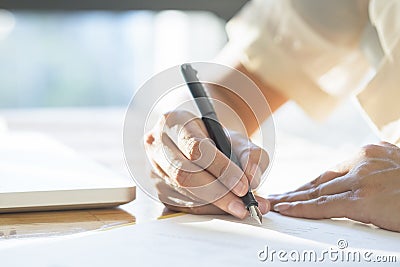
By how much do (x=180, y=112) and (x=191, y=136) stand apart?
0.06 metres

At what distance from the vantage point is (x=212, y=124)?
681mm

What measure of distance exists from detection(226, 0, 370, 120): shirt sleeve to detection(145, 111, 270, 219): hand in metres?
0.33

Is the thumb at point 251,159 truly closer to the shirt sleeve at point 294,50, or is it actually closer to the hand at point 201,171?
the hand at point 201,171

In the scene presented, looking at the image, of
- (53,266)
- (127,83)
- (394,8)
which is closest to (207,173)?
(53,266)

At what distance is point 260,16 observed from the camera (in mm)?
1037

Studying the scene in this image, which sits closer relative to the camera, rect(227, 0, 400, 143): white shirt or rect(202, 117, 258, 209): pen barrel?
rect(202, 117, 258, 209): pen barrel

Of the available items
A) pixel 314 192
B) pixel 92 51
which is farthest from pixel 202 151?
pixel 92 51

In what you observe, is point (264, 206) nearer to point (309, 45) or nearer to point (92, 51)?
point (309, 45)

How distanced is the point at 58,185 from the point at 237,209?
0.18 metres

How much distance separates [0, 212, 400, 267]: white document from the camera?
1.65 ft

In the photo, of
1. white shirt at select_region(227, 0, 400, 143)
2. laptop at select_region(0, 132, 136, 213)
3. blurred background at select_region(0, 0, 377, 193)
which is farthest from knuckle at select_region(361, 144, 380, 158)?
blurred background at select_region(0, 0, 377, 193)

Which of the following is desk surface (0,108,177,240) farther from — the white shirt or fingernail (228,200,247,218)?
the white shirt

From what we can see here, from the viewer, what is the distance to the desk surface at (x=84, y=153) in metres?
0.61

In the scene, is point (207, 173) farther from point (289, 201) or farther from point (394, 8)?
point (394, 8)
